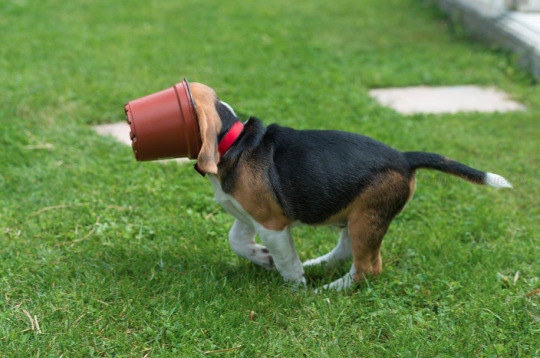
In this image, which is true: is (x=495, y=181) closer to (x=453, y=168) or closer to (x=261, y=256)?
(x=453, y=168)

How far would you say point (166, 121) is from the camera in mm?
2889

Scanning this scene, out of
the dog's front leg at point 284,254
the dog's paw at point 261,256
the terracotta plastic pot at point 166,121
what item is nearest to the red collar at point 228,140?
the terracotta plastic pot at point 166,121

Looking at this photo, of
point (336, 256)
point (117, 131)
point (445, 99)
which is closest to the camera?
point (336, 256)

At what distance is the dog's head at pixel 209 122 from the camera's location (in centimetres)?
282

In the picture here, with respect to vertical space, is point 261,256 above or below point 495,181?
below

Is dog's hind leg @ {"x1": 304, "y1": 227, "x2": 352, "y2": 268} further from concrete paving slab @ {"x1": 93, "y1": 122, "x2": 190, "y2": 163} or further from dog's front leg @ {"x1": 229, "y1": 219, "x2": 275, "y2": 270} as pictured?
concrete paving slab @ {"x1": 93, "y1": 122, "x2": 190, "y2": 163}

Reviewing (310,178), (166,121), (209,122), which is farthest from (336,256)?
(166,121)

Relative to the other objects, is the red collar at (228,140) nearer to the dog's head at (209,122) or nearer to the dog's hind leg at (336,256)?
the dog's head at (209,122)

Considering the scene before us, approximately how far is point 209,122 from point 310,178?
2.14ft

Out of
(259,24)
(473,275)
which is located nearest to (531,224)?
(473,275)

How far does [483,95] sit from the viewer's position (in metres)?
6.57

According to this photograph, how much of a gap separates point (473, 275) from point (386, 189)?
937 millimetres

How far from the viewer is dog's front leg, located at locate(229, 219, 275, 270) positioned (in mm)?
3482

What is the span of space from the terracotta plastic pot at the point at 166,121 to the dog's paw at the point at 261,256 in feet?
2.86
